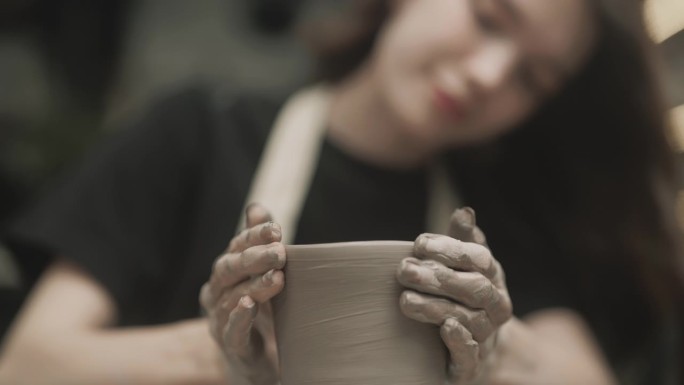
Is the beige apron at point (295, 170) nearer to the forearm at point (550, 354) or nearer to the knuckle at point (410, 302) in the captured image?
the forearm at point (550, 354)

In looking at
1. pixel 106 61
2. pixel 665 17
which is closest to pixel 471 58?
pixel 665 17

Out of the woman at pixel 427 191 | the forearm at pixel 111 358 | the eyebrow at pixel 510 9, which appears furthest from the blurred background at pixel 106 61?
the eyebrow at pixel 510 9

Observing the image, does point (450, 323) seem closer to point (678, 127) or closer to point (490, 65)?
point (490, 65)

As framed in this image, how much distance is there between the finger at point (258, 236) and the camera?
429mm

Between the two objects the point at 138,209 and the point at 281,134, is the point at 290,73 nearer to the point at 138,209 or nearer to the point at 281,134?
the point at 281,134

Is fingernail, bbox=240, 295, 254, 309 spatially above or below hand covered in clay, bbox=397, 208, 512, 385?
below

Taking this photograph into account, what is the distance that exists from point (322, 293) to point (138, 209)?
45 centimetres

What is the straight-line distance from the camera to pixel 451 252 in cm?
41

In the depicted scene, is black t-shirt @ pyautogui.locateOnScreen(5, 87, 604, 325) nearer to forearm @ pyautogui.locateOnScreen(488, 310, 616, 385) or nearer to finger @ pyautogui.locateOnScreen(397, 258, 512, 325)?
forearm @ pyautogui.locateOnScreen(488, 310, 616, 385)

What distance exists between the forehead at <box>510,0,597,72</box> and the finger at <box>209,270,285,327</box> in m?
0.45

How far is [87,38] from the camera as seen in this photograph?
105 cm

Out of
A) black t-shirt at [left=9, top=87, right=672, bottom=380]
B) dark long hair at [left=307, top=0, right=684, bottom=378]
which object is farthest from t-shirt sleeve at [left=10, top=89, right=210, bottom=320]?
dark long hair at [left=307, top=0, right=684, bottom=378]

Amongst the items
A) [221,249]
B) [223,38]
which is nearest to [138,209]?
[221,249]

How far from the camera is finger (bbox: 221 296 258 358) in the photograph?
1.43 ft
